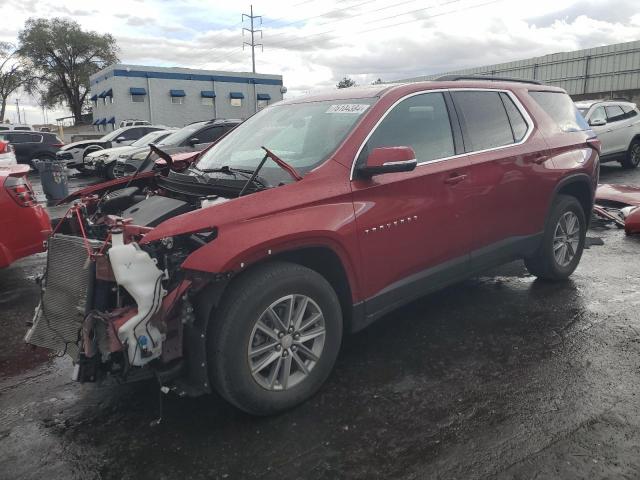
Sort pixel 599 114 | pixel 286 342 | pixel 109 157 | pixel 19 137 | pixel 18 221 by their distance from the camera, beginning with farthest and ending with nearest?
pixel 19 137 < pixel 109 157 < pixel 599 114 < pixel 18 221 < pixel 286 342

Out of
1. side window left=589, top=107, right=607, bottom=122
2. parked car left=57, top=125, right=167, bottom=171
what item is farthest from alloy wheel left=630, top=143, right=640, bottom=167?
parked car left=57, top=125, right=167, bottom=171

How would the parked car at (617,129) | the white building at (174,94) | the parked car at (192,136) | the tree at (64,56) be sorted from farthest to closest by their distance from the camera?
1. the tree at (64,56)
2. the white building at (174,94)
3. the parked car at (617,129)
4. the parked car at (192,136)

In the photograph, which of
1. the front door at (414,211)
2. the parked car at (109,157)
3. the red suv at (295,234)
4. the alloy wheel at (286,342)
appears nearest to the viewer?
the red suv at (295,234)

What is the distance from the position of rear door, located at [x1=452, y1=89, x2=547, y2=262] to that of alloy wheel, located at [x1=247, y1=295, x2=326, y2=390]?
5.20 ft

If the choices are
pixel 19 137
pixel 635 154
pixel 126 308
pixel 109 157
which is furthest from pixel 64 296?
pixel 19 137

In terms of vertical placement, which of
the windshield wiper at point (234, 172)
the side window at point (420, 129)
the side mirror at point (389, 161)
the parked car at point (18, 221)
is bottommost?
the parked car at point (18, 221)

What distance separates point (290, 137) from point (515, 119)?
2091 millimetres

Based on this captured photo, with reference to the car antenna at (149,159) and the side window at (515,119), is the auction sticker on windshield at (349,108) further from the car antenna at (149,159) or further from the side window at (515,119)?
the side window at (515,119)

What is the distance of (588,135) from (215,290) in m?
4.27

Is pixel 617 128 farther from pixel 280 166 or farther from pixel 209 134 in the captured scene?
pixel 280 166

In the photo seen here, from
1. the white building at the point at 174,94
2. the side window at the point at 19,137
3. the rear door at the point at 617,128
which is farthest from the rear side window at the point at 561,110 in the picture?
the white building at the point at 174,94

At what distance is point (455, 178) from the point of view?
3.75 metres

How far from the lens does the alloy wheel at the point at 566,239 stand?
16.1ft

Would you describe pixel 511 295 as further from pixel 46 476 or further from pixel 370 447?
pixel 46 476
